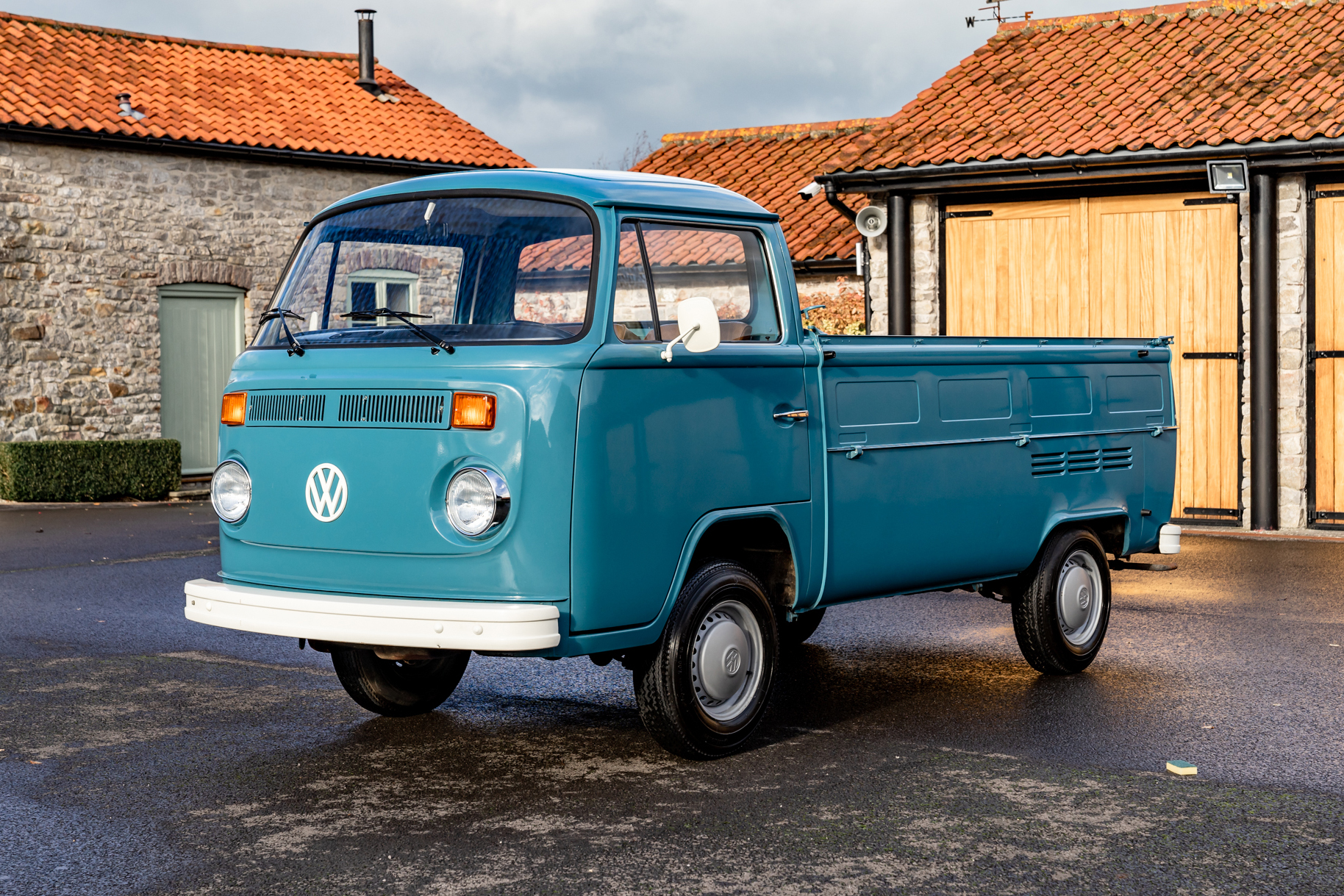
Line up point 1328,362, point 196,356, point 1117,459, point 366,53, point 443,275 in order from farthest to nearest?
1. point 366,53
2. point 196,356
3. point 1328,362
4. point 1117,459
5. point 443,275

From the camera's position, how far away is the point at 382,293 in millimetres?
5703

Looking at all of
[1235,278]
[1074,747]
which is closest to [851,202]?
[1235,278]

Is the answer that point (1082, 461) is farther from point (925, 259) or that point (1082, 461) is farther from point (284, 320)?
point (925, 259)

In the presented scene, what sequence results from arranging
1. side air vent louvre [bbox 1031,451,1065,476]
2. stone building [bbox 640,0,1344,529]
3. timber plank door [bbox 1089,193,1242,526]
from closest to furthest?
side air vent louvre [bbox 1031,451,1065,476]
stone building [bbox 640,0,1344,529]
timber plank door [bbox 1089,193,1242,526]

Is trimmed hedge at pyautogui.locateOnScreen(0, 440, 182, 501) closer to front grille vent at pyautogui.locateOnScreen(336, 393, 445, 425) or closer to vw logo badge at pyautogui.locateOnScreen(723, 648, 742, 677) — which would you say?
front grille vent at pyautogui.locateOnScreen(336, 393, 445, 425)

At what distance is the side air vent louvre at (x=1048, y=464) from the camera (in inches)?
275

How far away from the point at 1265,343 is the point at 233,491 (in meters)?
10.3

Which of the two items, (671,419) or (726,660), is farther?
(726,660)

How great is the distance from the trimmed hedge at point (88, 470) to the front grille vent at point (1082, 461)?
13.6 m

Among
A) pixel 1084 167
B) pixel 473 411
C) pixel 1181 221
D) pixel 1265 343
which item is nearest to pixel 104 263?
pixel 1084 167

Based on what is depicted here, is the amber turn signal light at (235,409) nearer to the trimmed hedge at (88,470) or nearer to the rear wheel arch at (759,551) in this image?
the rear wheel arch at (759,551)

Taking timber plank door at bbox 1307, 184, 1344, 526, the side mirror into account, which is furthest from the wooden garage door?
the side mirror

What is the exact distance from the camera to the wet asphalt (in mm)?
4348

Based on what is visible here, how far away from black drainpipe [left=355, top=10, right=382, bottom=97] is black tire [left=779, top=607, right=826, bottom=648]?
18.1m
